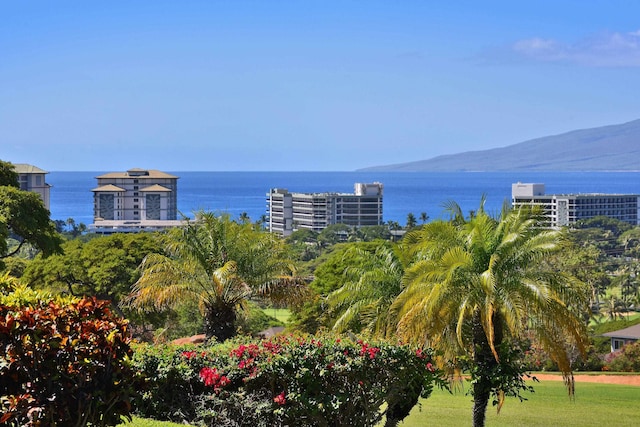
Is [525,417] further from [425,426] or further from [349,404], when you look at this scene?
[349,404]

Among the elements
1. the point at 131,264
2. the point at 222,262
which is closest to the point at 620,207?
the point at 131,264

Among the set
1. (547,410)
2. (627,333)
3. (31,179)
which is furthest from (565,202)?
(547,410)

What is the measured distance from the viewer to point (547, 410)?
17953mm

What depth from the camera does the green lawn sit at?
53.7 feet

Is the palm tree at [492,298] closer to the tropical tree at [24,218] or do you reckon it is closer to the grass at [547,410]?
the grass at [547,410]

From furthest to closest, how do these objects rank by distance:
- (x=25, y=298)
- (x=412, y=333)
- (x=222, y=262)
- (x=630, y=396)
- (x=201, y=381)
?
(x=630, y=396) < (x=222, y=262) < (x=412, y=333) < (x=201, y=381) < (x=25, y=298)

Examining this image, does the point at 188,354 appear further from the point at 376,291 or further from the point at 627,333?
the point at 627,333

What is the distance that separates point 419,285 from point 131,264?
21.3 meters

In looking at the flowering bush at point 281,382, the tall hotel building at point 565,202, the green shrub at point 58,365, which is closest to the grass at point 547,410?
the flowering bush at point 281,382

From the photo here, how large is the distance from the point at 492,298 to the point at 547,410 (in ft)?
18.2

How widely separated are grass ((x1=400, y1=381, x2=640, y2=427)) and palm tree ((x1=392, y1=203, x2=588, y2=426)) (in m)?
2.11

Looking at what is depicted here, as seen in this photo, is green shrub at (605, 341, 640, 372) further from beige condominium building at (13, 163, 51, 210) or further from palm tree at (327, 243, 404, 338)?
beige condominium building at (13, 163, 51, 210)

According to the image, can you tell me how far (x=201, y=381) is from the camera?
970 centimetres

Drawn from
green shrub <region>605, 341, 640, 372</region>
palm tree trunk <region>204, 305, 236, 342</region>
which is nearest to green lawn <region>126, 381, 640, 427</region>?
palm tree trunk <region>204, 305, 236, 342</region>
